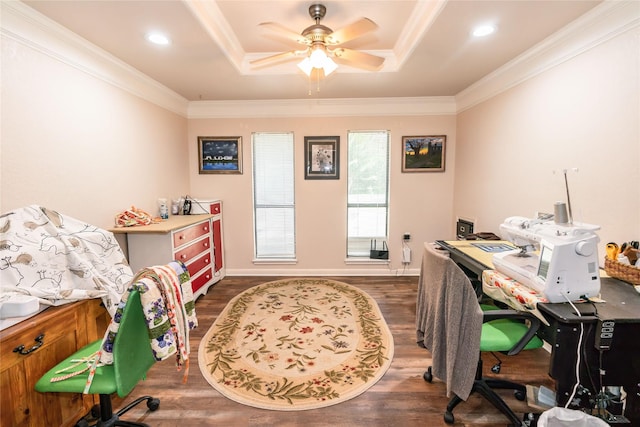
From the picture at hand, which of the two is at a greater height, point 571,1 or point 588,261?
point 571,1

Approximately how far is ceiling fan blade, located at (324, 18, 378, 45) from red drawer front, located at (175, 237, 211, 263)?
2.38 metres

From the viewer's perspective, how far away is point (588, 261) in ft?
4.34

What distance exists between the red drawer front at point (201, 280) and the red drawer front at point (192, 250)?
280mm

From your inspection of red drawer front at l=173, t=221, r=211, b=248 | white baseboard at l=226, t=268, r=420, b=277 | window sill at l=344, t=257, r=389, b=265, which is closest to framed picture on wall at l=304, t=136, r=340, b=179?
window sill at l=344, t=257, r=389, b=265

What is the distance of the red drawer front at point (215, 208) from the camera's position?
3910 mm

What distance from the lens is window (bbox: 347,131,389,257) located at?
4.15m

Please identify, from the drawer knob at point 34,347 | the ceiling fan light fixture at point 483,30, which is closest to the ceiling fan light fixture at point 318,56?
the ceiling fan light fixture at point 483,30

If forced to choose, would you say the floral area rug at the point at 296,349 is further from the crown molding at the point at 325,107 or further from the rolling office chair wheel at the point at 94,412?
the crown molding at the point at 325,107

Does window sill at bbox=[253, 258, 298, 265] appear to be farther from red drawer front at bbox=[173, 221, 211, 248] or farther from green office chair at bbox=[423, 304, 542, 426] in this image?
green office chair at bbox=[423, 304, 542, 426]

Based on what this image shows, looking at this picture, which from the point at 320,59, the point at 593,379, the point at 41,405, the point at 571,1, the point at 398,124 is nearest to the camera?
the point at 593,379

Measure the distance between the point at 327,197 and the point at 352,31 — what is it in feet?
8.18

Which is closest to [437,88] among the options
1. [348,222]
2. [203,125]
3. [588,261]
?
[348,222]

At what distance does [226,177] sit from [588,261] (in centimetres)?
396

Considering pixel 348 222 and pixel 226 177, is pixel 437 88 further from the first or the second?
pixel 226 177
